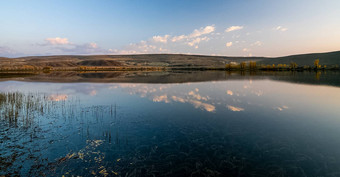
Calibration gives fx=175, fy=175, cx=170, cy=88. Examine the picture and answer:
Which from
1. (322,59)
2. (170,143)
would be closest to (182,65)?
(322,59)

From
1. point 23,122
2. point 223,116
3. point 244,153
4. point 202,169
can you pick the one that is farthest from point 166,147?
point 23,122

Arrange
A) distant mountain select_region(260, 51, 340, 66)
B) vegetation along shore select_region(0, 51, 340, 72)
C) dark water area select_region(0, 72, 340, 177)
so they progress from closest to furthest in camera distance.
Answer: dark water area select_region(0, 72, 340, 177) < vegetation along shore select_region(0, 51, 340, 72) < distant mountain select_region(260, 51, 340, 66)

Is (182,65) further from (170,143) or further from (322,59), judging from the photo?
(170,143)

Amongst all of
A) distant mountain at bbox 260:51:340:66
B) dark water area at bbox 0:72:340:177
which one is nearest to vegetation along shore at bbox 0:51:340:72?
distant mountain at bbox 260:51:340:66

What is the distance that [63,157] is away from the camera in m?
6.16

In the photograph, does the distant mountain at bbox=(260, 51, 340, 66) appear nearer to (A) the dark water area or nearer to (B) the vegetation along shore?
(B) the vegetation along shore

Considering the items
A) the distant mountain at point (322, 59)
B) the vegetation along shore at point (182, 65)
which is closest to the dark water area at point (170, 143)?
the vegetation along shore at point (182, 65)

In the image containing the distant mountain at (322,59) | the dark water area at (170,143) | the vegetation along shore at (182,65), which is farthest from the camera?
the distant mountain at (322,59)

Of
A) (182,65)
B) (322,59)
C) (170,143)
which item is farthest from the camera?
(182,65)

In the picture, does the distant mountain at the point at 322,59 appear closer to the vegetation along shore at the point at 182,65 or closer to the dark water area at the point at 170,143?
the vegetation along shore at the point at 182,65

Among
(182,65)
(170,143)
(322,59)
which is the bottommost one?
(170,143)

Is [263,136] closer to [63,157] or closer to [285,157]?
[285,157]

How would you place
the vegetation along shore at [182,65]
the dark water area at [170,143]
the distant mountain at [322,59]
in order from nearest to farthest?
the dark water area at [170,143] < the vegetation along shore at [182,65] < the distant mountain at [322,59]

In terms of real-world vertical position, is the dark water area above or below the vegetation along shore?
below
